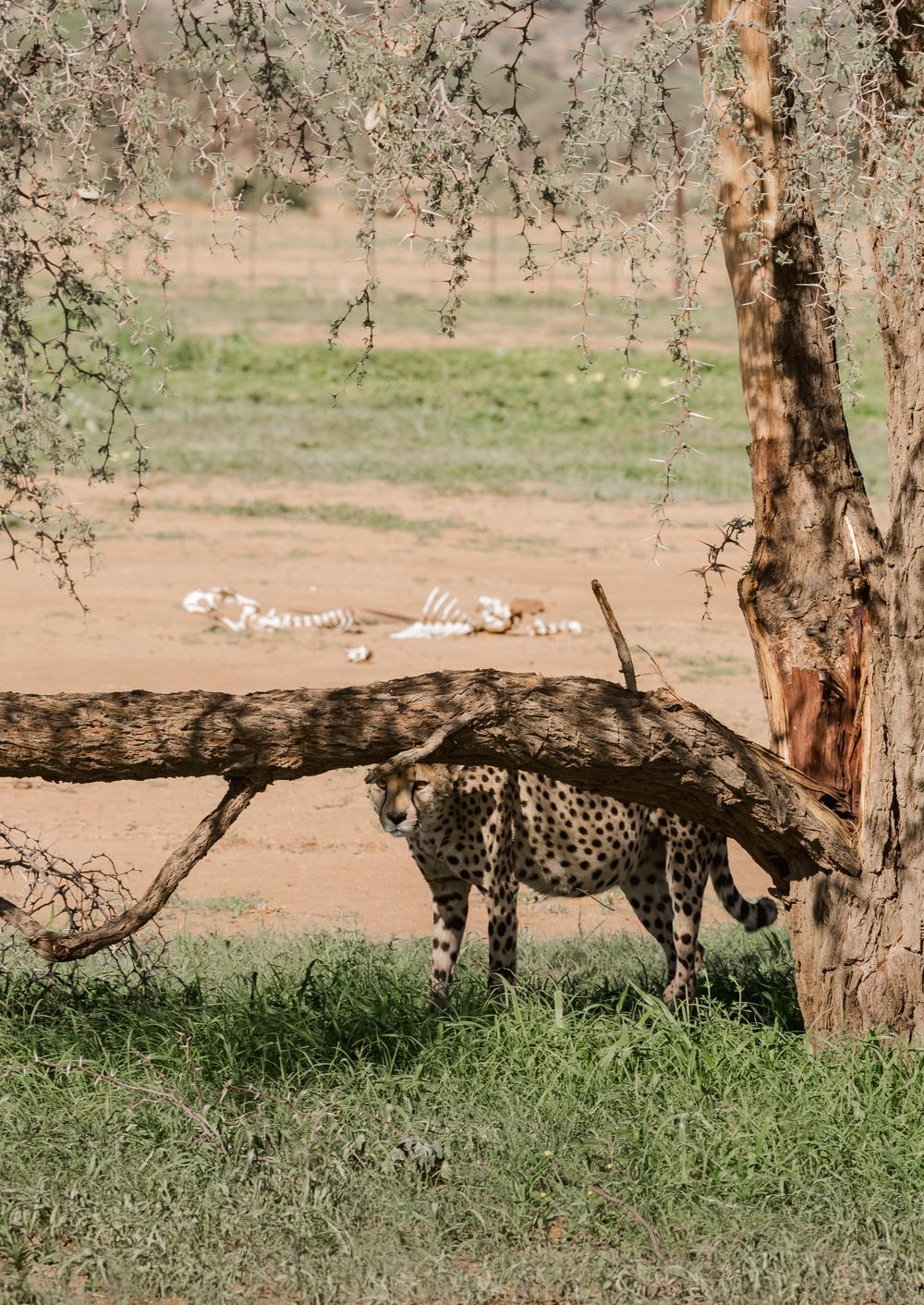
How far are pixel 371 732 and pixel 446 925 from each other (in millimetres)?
1696

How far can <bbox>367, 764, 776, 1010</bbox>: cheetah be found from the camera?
6.05 meters

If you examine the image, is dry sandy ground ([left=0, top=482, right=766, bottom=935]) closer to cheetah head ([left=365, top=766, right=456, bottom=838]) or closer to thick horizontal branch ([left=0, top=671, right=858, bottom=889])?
cheetah head ([left=365, top=766, right=456, bottom=838])

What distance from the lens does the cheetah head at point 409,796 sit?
5.88 metres

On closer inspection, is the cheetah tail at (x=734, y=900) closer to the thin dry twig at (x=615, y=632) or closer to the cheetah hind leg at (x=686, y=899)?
the cheetah hind leg at (x=686, y=899)

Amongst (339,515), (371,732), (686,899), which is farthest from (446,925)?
(339,515)

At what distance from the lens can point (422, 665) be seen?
11.9m

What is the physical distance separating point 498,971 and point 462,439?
55.0 ft

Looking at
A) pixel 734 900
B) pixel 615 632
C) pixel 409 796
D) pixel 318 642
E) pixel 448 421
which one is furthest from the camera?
pixel 448 421

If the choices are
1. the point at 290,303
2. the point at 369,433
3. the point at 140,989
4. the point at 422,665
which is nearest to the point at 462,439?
the point at 369,433

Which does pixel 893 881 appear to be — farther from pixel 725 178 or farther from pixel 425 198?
pixel 425 198

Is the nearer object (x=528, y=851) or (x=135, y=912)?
(x=135, y=912)

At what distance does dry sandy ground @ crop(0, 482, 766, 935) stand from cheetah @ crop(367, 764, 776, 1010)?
4.21 ft

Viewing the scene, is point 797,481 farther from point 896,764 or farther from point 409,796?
Result: point 409,796

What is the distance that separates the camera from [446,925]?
6211mm
